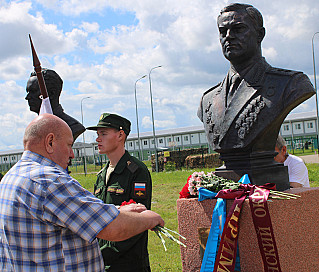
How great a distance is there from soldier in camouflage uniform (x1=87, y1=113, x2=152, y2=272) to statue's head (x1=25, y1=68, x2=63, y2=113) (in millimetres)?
1225

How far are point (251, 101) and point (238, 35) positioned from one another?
660mm

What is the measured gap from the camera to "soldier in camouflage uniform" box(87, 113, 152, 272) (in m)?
3.06

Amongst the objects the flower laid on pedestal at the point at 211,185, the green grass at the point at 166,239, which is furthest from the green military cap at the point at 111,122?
the green grass at the point at 166,239

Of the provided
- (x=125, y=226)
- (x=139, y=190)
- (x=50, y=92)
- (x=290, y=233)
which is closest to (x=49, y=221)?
(x=125, y=226)

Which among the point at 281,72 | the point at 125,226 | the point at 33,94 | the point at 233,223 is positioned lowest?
the point at 233,223

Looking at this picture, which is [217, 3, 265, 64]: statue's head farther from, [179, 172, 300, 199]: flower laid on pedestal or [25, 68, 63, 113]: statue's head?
[25, 68, 63, 113]: statue's head

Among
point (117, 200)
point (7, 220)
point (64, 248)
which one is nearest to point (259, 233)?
point (117, 200)

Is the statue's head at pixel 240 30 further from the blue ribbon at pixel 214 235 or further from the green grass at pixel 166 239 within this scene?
the green grass at pixel 166 239

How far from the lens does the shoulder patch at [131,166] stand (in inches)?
133

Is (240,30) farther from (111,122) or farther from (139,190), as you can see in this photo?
(139,190)

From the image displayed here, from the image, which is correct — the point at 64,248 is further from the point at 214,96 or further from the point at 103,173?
the point at 214,96

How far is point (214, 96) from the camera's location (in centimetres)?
391

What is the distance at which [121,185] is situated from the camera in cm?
334

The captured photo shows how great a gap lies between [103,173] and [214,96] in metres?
1.45
